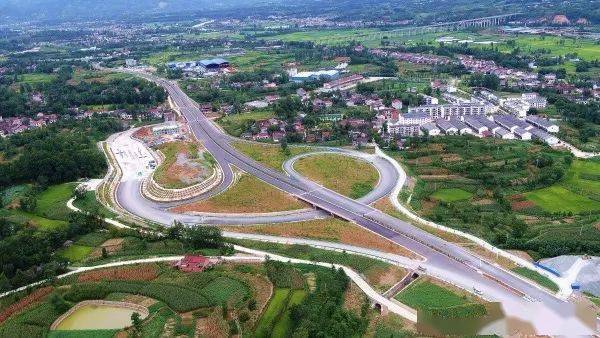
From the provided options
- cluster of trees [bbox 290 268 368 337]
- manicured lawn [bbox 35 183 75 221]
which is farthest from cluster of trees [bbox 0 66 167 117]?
cluster of trees [bbox 290 268 368 337]

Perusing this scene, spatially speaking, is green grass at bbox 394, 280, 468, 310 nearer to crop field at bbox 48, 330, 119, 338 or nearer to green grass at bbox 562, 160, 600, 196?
crop field at bbox 48, 330, 119, 338

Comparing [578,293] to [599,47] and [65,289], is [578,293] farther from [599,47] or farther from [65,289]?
[599,47]

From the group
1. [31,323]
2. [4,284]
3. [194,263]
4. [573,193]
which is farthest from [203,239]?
[573,193]

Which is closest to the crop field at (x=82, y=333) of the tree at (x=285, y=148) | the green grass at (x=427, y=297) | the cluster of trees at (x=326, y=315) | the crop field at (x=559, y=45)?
the cluster of trees at (x=326, y=315)

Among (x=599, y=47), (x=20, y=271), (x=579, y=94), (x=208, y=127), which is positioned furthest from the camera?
(x=599, y=47)

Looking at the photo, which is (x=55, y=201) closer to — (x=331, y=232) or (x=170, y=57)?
(x=331, y=232)

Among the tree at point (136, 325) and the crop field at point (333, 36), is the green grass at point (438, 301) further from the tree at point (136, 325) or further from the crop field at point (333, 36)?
the crop field at point (333, 36)

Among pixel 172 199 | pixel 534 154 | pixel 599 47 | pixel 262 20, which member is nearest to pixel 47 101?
pixel 172 199
